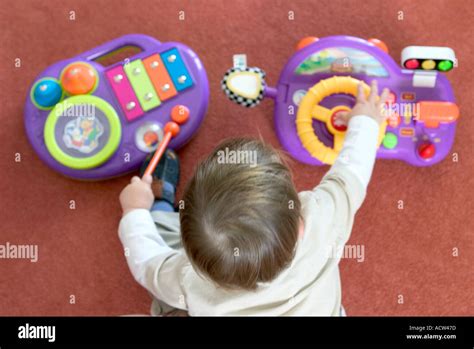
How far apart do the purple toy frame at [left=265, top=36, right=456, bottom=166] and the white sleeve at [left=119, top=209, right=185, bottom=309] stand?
31 centimetres

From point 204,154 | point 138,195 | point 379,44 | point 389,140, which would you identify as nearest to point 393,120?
point 389,140

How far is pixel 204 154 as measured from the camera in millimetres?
1089

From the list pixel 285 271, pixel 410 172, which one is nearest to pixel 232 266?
pixel 285 271

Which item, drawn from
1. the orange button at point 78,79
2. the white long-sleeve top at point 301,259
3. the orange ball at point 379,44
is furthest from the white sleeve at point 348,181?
the orange button at point 78,79

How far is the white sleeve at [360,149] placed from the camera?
85 cm

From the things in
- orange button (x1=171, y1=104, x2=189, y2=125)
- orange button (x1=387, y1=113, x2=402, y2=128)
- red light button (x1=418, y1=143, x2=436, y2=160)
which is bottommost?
red light button (x1=418, y1=143, x2=436, y2=160)

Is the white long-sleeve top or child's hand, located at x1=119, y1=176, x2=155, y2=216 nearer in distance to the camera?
the white long-sleeve top

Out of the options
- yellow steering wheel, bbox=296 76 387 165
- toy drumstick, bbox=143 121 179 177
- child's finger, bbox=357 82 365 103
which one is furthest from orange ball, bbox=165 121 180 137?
child's finger, bbox=357 82 365 103

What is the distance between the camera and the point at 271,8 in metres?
1.13

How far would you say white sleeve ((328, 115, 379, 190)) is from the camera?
0.85 m

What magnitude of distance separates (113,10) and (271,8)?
31 cm

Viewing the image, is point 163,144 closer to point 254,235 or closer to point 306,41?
point 306,41

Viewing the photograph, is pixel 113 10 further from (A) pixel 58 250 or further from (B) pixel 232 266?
(B) pixel 232 266

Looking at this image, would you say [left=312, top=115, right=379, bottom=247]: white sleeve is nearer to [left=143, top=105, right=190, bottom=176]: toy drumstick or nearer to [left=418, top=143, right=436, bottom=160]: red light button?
[left=418, top=143, right=436, bottom=160]: red light button
